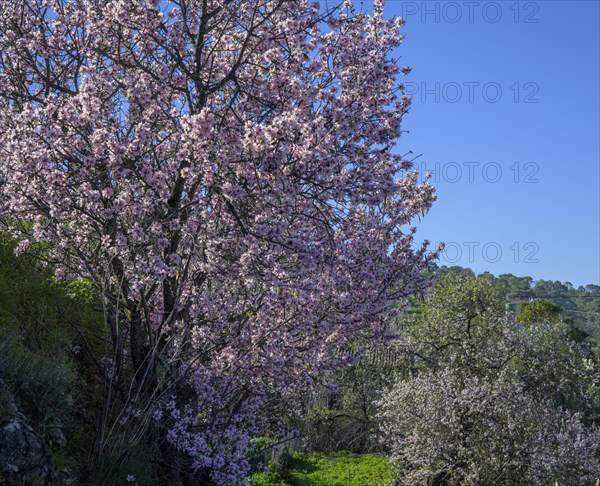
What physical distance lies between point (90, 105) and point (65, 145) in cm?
55

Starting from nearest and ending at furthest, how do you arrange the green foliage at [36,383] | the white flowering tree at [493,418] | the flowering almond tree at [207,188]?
the green foliage at [36,383]
the flowering almond tree at [207,188]
the white flowering tree at [493,418]

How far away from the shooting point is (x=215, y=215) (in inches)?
299

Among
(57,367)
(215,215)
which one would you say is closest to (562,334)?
(215,215)

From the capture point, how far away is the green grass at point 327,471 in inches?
531

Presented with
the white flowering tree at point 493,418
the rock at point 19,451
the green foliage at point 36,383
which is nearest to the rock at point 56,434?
the green foliage at point 36,383

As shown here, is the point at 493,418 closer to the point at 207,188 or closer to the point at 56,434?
the point at 207,188

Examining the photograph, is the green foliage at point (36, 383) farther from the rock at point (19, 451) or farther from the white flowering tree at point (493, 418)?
the white flowering tree at point (493, 418)

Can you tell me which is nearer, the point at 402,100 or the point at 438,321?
the point at 402,100

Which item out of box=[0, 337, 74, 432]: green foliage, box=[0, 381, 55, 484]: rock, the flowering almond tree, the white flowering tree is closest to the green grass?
the white flowering tree

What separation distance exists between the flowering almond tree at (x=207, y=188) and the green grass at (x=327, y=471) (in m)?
5.21

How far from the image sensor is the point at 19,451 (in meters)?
5.23

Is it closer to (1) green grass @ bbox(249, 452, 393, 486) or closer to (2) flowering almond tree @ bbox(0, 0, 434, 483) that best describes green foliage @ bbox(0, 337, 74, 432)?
(2) flowering almond tree @ bbox(0, 0, 434, 483)

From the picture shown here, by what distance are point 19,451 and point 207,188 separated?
3.56 m

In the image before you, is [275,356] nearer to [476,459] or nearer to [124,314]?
[124,314]
